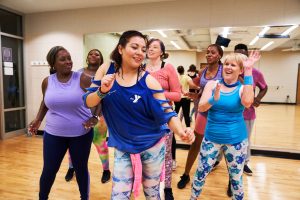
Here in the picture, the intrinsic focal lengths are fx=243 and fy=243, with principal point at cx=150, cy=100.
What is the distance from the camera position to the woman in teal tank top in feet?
6.17

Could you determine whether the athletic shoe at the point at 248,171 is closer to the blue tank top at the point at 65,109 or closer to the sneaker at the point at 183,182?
the sneaker at the point at 183,182

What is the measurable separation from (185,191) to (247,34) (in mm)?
2954

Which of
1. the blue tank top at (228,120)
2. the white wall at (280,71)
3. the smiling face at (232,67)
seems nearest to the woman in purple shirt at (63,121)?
the blue tank top at (228,120)

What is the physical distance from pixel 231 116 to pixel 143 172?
86cm

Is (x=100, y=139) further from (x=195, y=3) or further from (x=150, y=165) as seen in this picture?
(x=195, y=3)

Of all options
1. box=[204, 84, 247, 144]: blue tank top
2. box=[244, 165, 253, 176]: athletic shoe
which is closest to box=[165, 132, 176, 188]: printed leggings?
box=[204, 84, 247, 144]: blue tank top

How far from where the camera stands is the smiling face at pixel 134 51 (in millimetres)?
1344

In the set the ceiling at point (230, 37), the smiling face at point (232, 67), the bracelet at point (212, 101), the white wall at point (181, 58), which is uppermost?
the ceiling at point (230, 37)

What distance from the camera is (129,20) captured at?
15.8 feet

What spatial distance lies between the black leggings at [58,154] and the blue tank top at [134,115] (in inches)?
27.1

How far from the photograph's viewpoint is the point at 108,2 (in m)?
4.65

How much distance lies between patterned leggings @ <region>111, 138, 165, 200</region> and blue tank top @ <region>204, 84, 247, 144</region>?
632 millimetres

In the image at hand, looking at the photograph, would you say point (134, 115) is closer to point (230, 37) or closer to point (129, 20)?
point (230, 37)

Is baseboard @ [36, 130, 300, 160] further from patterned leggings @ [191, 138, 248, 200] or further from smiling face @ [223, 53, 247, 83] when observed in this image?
smiling face @ [223, 53, 247, 83]
